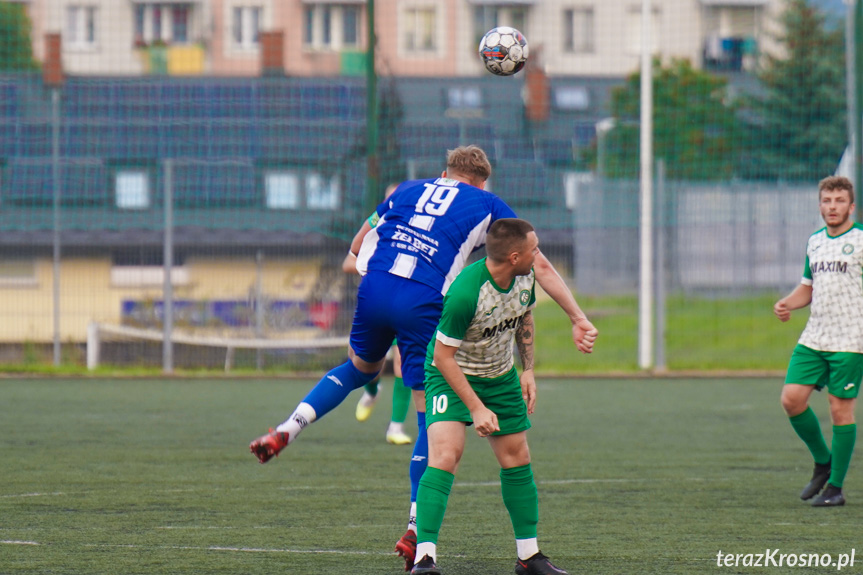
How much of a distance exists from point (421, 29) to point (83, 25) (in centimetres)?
649

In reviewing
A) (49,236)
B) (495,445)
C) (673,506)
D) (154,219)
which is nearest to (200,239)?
(154,219)

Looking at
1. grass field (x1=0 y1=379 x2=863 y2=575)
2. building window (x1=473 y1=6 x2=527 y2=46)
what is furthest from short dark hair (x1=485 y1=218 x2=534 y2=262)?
building window (x1=473 y1=6 x2=527 y2=46)

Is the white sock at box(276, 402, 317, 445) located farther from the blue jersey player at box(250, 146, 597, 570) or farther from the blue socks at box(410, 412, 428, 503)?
the blue socks at box(410, 412, 428, 503)

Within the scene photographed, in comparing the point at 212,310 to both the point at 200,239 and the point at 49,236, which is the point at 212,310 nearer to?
the point at 200,239

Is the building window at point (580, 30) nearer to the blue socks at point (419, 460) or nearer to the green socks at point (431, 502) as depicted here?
the blue socks at point (419, 460)

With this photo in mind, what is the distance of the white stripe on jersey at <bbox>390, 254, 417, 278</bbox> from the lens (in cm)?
571

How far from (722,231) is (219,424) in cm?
735

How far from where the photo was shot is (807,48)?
2623cm

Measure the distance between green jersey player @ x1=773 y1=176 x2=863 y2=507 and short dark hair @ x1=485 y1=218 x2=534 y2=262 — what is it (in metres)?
2.94

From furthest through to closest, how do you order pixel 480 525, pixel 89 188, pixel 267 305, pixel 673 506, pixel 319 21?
pixel 319 21, pixel 89 188, pixel 267 305, pixel 673 506, pixel 480 525

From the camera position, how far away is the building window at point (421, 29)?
2278 cm

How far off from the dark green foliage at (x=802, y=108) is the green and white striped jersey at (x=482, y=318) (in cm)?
1172

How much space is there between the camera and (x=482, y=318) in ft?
16.1

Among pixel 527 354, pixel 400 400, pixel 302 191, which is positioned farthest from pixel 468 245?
pixel 302 191
